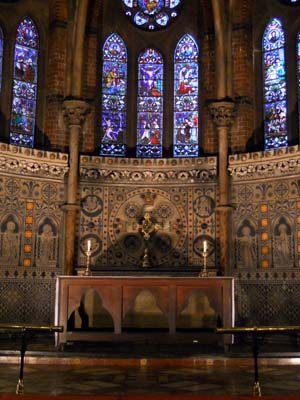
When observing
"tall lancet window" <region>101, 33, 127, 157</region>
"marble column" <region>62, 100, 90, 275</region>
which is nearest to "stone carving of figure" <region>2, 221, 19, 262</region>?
"marble column" <region>62, 100, 90, 275</region>

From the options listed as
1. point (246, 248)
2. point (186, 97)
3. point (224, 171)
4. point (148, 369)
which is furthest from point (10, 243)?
point (186, 97)

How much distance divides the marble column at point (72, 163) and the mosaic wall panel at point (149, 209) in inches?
14.7

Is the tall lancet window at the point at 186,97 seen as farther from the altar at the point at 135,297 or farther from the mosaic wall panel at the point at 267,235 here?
the altar at the point at 135,297

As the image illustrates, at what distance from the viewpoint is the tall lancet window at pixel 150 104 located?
1730 centimetres

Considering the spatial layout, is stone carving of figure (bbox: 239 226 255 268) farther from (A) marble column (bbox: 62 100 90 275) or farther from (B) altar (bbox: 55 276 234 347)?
(A) marble column (bbox: 62 100 90 275)

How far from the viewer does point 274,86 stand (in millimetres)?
16641

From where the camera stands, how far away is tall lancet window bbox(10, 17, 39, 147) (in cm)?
1638

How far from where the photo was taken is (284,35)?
1672cm

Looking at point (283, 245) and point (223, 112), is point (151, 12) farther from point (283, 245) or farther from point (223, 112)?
point (283, 245)

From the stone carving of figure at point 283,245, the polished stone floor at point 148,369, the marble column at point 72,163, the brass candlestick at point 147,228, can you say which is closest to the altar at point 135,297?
the polished stone floor at point 148,369

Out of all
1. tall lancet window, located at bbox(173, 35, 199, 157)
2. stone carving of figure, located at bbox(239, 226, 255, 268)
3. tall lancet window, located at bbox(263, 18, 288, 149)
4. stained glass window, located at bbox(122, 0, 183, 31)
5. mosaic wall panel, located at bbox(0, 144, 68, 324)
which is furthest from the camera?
stained glass window, located at bbox(122, 0, 183, 31)

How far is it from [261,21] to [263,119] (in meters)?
3.04

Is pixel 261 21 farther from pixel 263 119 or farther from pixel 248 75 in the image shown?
pixel 263 119

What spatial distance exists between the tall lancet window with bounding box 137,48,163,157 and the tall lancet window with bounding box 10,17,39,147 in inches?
124
